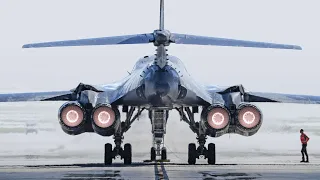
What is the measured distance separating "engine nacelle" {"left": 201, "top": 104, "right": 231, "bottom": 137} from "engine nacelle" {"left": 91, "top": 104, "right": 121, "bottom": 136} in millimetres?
2643

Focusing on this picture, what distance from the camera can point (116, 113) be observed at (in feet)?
93.4

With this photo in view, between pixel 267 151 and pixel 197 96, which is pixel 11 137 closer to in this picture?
pixel 267 151

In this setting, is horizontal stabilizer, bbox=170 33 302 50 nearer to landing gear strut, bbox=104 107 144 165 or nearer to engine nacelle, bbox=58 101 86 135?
engine nacelle, bbox=58 101 86 135

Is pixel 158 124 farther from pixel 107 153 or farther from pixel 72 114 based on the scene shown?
pixel 72 114

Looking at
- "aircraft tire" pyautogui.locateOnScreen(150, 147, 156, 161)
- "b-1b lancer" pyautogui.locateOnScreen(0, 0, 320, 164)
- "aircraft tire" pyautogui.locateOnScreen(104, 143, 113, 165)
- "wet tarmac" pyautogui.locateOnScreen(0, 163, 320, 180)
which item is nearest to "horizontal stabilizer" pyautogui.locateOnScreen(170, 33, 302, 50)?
"b-1b lancer" pyautogui.locateOnScreen(0, 0, 320, 164)

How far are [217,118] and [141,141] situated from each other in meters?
13.7

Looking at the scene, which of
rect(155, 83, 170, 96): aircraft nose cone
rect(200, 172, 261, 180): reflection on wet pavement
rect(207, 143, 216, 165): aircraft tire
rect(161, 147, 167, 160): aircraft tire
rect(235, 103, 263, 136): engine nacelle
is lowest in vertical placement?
rect(200, 172, 261, 180): reflection on wet pavement

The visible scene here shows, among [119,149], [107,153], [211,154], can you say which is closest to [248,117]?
[211,154]

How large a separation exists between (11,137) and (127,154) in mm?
18497

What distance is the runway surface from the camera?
23.9 metres

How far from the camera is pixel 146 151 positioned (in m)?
40.4

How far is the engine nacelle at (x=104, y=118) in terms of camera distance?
2806 centimetres

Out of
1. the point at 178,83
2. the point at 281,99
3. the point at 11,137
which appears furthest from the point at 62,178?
the point at 11,137

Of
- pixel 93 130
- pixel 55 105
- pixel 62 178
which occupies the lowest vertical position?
pixel 62 178
